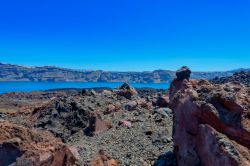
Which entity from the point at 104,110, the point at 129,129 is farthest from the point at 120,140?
the point at 104,110

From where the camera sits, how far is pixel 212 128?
10.1 meters

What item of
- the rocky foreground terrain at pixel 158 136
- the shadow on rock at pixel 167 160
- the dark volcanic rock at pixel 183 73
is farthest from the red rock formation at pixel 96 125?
the shadow on rock at pixel 167 160

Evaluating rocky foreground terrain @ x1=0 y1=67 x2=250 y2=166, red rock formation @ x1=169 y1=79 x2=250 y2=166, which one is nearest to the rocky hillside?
rocky foreground terrain @ x1=0 y1=67 x2=250 y2=166

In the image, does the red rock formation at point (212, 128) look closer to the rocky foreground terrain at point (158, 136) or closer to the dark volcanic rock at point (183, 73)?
the rocky foreground terrain at point (158, 136)

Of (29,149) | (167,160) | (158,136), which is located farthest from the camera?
(158,136)

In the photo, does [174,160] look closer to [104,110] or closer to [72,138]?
[72,138]

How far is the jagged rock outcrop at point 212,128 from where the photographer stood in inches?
Result: 366

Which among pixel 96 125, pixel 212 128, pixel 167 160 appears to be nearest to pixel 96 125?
pixel 96 125

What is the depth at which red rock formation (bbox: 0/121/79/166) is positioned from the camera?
35.7 feet

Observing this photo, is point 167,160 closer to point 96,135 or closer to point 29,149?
point 29,149

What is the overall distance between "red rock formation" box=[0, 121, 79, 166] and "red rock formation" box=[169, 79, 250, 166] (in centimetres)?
327

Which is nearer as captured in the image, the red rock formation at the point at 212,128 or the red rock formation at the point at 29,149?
the red rock formation at the point at 212,128

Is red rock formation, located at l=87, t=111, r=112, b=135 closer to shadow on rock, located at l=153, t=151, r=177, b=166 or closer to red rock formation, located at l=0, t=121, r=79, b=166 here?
shadow on rock, located at l=153, t=151, r=177, b=166

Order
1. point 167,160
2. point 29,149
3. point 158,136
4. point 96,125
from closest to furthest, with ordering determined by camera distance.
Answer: point 29,149, point 167,160, point 158,136, point 96,125
